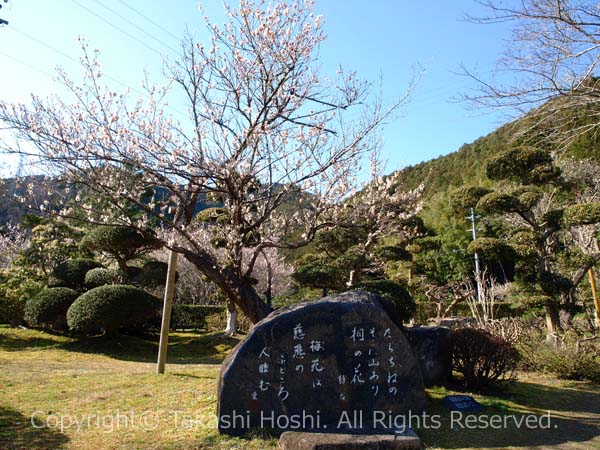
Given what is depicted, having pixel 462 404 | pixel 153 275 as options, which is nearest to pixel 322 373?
pixel 462 404

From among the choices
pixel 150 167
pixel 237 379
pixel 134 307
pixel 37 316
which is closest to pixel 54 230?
pixel 37 316

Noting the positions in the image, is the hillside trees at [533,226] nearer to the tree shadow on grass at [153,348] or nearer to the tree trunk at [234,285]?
the tree trunk at [234,285]

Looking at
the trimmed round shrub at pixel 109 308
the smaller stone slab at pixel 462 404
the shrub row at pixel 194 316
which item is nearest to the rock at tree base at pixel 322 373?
the smaller stone slab at pixel 462 404

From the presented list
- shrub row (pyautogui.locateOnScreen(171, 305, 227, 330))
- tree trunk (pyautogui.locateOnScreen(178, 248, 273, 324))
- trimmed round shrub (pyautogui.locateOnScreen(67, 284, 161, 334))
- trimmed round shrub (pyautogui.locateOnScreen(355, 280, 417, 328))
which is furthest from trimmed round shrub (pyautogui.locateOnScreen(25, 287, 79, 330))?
trimmed round shrub (pyautogui.locateOnScreen(355, 280, 417, 328))

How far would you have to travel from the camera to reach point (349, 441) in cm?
348

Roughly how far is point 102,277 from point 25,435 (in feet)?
32.5

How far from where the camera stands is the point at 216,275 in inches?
244

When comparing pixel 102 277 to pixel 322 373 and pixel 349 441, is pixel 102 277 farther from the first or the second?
pixel 349 441

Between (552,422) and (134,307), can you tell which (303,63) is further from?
(134,307)

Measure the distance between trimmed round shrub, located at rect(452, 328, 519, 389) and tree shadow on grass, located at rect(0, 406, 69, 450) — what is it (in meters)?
5.02

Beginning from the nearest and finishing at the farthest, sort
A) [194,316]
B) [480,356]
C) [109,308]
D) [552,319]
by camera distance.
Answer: [480,356], [552,319], [109,308], [194,316]

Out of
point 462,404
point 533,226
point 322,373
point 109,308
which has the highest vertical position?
point 533,226

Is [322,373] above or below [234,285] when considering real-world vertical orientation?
below

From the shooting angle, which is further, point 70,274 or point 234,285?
point 70,274
